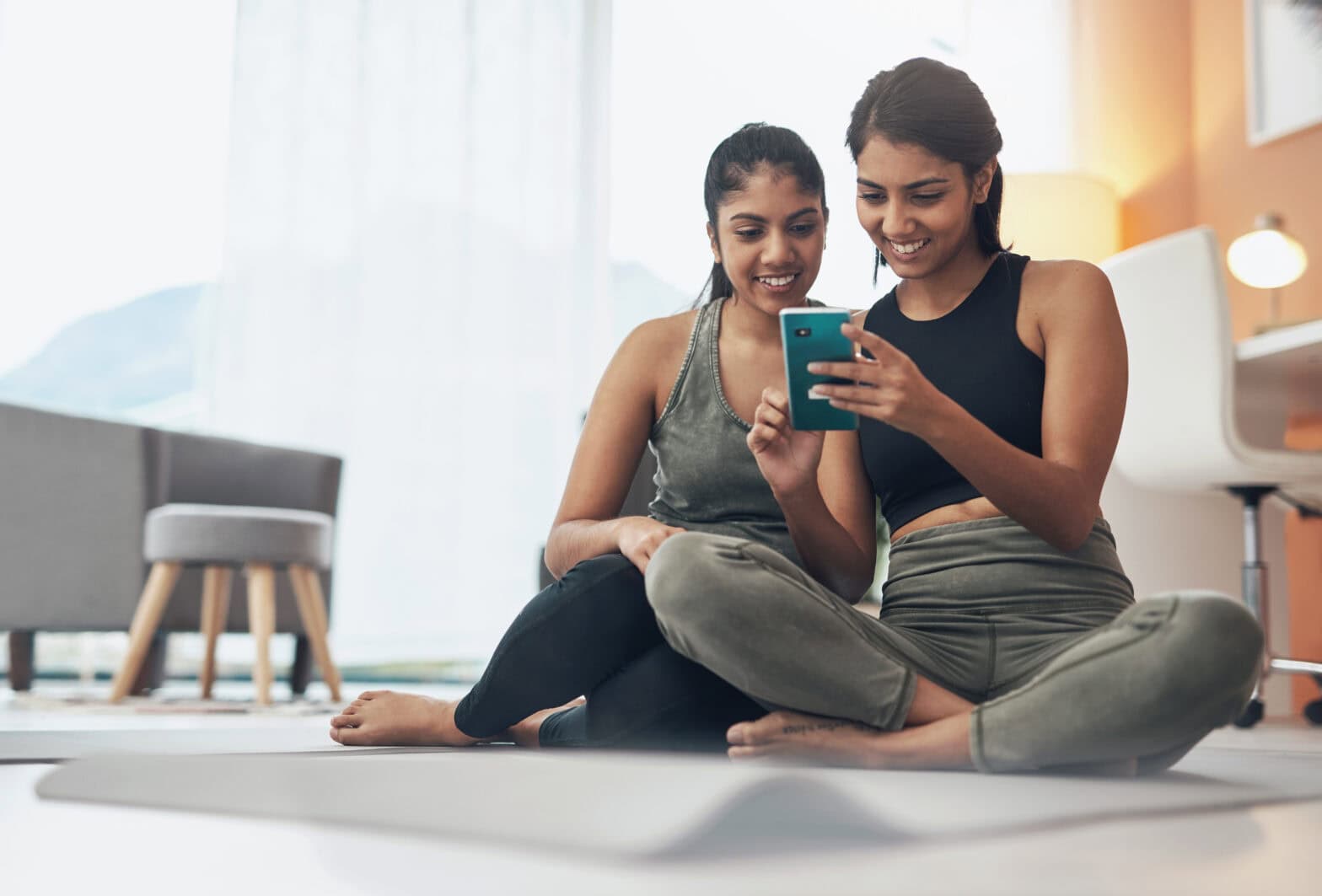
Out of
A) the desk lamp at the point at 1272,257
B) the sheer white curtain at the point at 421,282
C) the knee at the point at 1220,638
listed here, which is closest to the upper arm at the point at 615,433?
the knee at the point at 1220,638

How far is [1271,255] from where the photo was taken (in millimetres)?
3328

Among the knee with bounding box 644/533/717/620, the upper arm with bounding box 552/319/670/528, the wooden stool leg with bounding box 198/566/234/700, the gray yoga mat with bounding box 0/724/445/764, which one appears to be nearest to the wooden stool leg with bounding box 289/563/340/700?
the wooden stool leg with bounding box 198/566/234/700

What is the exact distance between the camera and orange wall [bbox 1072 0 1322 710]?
147 inches

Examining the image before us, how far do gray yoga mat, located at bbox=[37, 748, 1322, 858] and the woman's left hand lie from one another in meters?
0.29

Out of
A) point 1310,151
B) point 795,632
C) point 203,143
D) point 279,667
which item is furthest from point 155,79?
point 795,632

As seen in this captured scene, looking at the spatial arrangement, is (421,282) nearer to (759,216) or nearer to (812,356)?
(759,216)

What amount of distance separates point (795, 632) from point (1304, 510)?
7.41 ft

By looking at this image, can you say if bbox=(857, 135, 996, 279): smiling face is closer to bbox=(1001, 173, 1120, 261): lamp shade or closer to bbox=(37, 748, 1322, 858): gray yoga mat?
bbox=(37, 748, 1322, 858): gray yoga mat

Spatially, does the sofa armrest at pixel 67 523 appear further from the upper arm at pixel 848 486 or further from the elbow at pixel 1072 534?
the elbow at pixel 1072 534

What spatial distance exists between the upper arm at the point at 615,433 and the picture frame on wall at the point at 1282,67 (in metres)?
2.72

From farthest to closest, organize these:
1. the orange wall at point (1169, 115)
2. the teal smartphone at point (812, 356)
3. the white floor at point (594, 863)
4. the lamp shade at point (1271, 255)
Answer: the orange wall at point (1169, 115) → the lamp shade at point (1271, 255) → the teal smartphone at point (812, 356) → the white floor at point (594, 863)

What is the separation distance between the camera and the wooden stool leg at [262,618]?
2.86 meters

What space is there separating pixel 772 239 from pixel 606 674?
0.50 m

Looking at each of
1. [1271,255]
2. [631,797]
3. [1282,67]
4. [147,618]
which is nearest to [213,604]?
[147,618]
